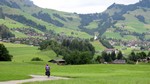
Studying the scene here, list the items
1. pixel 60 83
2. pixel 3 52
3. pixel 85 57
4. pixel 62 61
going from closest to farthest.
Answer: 1. pixel 60 83
2. pixel 3 52
3. pixel 85 57
4. pixel 62 61

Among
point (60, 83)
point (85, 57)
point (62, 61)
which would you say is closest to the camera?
point (60, 83)

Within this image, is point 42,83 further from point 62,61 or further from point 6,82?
point 62,61

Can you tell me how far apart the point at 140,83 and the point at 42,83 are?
13.1 metres

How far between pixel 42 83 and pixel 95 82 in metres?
7.34

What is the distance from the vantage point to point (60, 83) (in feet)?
149

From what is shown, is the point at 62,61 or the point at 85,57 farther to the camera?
the point at 62,61

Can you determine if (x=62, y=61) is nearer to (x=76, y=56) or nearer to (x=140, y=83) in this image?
(x=76, y=56)

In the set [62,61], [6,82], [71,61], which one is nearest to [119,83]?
[6,82]

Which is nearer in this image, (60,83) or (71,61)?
(60,83)

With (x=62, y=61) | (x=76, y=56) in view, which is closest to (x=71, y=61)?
(x=76, y=56)

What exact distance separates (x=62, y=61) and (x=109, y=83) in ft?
466

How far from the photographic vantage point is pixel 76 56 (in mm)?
160000

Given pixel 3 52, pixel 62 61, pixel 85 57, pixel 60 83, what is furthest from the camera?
pixel 62 61

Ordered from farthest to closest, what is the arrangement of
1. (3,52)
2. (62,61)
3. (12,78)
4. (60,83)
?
(62,61) < (3,52) < (12,78) < (60,83)
